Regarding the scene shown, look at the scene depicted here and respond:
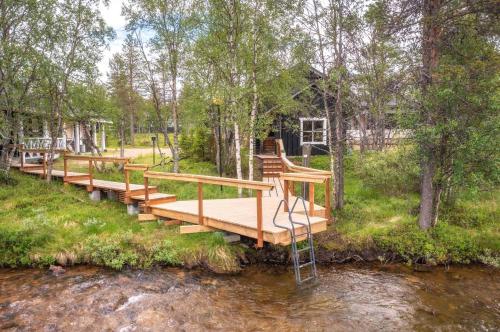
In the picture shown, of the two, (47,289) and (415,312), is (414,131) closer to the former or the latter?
(415,312)

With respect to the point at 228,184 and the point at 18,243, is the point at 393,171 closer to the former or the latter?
the point at 228,184

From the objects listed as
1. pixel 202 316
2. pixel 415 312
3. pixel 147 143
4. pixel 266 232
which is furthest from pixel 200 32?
pixel 147 143

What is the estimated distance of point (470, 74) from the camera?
8398 millimetres

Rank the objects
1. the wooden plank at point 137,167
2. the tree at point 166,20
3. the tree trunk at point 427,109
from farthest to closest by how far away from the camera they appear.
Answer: the tree at point 166,20 < the wooden plank at point 137,167 < the tree trunk at point 427,109

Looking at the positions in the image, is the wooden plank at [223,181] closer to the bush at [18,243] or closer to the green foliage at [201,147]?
the bush at [18,243]

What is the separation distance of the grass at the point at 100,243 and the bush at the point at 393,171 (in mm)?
5601

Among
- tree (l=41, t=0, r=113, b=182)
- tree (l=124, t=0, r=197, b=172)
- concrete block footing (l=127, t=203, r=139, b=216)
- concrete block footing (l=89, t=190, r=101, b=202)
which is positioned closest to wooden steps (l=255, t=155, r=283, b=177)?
tree (l=124, t=0, r=197, b=172)

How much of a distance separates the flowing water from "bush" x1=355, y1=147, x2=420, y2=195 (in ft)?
10.6

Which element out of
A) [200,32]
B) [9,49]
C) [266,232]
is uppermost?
[200,32]

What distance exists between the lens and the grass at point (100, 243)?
8219mm

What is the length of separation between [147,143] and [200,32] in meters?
30.9

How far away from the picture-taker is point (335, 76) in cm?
1035

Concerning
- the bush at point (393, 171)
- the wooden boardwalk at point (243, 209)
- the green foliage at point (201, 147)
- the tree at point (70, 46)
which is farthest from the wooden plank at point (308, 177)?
the green foliage at point (201, 147)

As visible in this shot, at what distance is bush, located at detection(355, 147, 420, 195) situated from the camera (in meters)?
10.3
